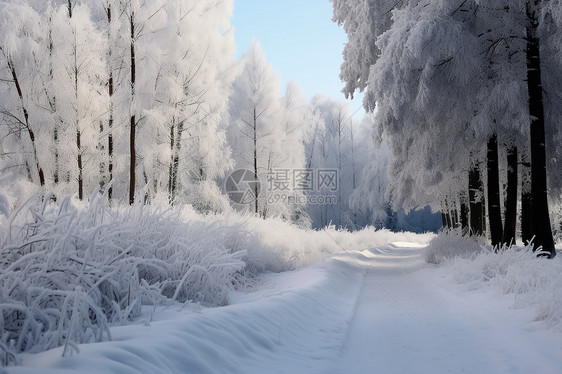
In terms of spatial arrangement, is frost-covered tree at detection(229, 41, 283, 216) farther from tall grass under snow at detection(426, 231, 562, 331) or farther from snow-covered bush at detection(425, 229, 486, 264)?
tall grass under snow at detection(426, 231, 562, 331)

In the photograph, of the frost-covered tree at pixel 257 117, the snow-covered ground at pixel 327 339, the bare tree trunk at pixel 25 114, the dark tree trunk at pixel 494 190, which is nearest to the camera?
the snow-covered ground at pixel 327 339

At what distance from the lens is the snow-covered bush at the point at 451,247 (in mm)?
10566

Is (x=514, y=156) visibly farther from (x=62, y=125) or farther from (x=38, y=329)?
(x=62, y=125)

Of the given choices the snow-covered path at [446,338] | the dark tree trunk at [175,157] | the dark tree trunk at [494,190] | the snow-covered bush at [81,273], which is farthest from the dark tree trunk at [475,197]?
the dark tree trunk at [175,157]

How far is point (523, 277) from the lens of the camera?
5.54 m

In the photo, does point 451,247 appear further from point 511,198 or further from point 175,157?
point 175,157

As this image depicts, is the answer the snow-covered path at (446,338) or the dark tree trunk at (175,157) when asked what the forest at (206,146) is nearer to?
the dark tree trunk at (175,157)

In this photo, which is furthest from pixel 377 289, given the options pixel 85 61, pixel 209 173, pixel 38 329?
pixel 209 173

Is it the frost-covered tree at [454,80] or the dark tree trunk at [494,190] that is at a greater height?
the frost-covered tree at [454,80]

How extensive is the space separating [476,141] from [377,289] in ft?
18.2

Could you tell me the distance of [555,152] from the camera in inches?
405

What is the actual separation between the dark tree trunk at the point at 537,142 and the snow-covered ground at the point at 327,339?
3.28m

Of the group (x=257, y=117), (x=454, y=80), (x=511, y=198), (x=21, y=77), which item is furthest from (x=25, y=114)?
(x=511, y=198)

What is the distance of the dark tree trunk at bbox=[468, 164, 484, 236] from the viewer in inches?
485
